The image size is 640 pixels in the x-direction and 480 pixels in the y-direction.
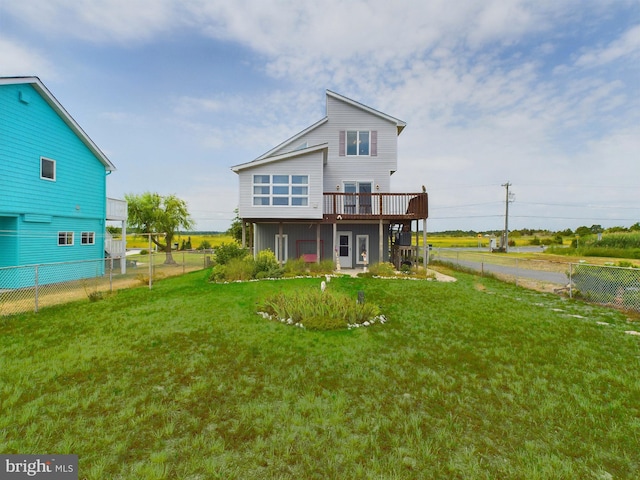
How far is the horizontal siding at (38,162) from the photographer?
11.6m

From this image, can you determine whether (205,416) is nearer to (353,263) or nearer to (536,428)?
(536,428)

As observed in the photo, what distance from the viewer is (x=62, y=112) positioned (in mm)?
13688

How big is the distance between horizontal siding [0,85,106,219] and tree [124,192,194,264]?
544 inches

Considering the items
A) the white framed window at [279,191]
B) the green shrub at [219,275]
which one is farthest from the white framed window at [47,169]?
the white framed window at [279,191]

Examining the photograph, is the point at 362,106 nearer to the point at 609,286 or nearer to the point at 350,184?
the point at 350,184

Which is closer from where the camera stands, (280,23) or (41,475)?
(41,475)

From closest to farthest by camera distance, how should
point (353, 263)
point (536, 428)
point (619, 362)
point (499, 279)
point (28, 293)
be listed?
point (536, 428) → point (619, 362) → point (28, 293) → point (499, 279) → point (353, 263)

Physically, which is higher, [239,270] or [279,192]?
[279,192]

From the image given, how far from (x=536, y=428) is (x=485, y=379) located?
116 cm

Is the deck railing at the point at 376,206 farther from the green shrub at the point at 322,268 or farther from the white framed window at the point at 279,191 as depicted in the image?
the green shrub at the point at 322,268

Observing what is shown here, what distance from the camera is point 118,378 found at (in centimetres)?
422

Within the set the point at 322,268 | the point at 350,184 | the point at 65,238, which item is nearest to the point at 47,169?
the point at 65,238

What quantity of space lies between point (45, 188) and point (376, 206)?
669 inches

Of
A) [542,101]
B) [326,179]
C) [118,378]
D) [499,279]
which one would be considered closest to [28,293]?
[118,378]
